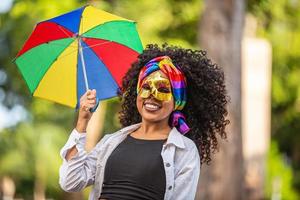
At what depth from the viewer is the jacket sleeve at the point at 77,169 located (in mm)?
5277

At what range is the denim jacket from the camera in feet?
17.2

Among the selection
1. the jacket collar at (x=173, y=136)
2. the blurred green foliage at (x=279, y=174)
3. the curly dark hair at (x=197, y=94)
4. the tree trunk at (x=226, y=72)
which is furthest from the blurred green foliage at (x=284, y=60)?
the jacket collar at (x=173, y=136)

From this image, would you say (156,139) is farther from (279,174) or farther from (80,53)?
(279,174)

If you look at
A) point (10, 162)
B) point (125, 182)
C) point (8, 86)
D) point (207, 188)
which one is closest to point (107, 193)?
point (125, 182)

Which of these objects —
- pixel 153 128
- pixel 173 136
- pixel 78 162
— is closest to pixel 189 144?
pixel 173 136

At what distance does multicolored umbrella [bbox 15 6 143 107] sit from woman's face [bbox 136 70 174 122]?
659 mm

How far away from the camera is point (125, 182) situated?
526 cm

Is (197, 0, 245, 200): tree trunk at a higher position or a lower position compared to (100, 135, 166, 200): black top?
higher

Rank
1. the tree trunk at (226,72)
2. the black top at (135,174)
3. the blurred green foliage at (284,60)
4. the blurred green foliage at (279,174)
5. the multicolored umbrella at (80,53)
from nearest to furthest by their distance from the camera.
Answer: the black top at (135,174)
the multicolored umbrella at (80,53)
the tree trunk at (226,72)
the blurred green foliage at (284,60)
the blurred green foliage at (279,174)

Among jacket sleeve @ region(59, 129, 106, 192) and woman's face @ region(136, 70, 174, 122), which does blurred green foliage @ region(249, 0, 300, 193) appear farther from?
jacket sleeve @ region(59, 129, 106, 192)

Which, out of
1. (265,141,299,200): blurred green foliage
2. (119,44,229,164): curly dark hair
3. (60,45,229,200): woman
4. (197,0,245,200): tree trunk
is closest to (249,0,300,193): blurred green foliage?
(197,0,245,200): tree trunk

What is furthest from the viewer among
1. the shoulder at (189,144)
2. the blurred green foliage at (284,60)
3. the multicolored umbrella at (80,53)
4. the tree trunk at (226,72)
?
the blurred green foliage at (284,60)

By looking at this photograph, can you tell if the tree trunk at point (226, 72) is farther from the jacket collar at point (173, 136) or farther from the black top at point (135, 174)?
the black top at point (135, 174)

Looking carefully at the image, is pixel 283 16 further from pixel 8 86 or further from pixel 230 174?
pixel 8 86
